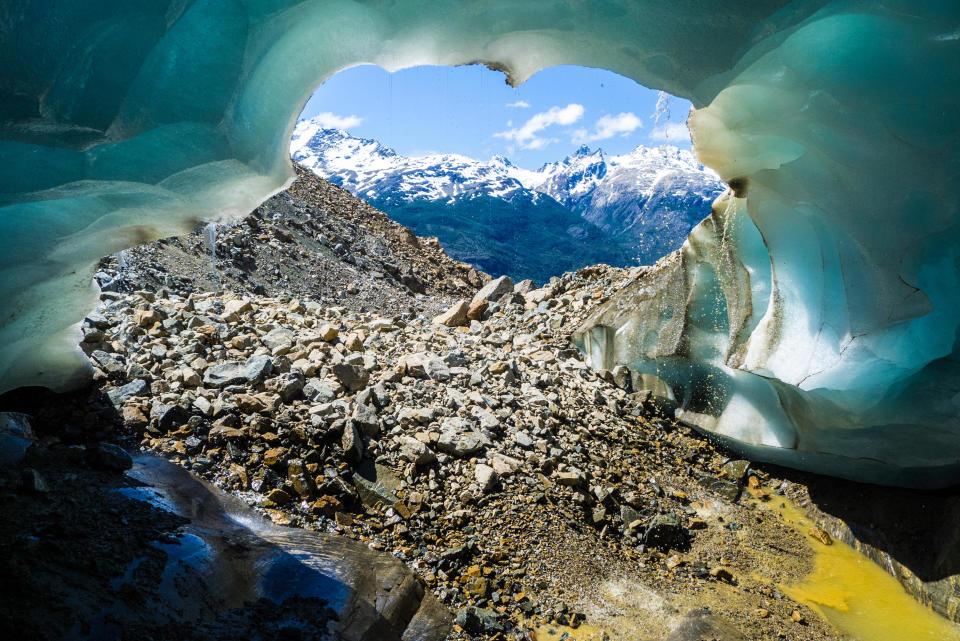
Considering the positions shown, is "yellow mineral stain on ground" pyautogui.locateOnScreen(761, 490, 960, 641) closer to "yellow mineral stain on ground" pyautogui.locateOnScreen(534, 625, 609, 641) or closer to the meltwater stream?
"yellow mineral stain on ground" pyautogui.locateOnScreen(534, 625, 609, 641)

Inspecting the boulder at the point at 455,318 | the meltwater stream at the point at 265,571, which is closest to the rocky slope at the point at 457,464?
the meltwater stream at the point at 265,571

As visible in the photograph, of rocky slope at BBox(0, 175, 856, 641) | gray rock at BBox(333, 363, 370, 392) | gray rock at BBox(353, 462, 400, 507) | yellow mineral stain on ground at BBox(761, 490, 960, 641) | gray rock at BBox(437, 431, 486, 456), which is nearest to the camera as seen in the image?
rocky slope at BBox(0, 175, 856, 641)

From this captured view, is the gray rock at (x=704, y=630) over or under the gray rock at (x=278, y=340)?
under

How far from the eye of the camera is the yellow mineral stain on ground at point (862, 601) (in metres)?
4.27

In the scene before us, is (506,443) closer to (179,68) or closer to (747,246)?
(747,246)

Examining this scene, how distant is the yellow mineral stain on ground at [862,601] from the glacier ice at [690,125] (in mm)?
1140

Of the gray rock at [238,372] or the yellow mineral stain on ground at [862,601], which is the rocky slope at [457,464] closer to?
the gray rock at [238,372]

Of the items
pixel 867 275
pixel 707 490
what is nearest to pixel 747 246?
pixel 867 275

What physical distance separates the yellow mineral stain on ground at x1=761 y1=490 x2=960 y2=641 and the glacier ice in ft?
3.74

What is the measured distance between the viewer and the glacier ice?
307 centimetres

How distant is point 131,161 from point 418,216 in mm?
154944

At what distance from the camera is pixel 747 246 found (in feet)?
19.8

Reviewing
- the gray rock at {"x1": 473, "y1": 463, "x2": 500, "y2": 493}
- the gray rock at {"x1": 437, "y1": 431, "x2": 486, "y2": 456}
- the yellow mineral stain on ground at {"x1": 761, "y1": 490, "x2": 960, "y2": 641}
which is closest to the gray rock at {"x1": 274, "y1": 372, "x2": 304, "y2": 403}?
the gray rock at {"x1": 437, "y1": 431, "x2": 486, "y2": 456}

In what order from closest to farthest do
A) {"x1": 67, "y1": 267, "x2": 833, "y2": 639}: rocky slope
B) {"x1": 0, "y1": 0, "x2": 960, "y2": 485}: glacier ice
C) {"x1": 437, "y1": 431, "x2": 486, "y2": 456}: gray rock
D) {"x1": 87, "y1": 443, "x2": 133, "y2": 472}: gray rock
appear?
{"x1": 0, "y1": 0, "x2": 960, "y2": 485}: glacier ice → {"x1": 87, "y1": 443, "x2": 133, "y2": 472}: gray rock → {"x1": 67, "y1": 267, "x2": 833, "y2": 639}: rocky slope → {"x1": 437, "y1": 431, "x2": 486, "y2": 456}: gray rock
